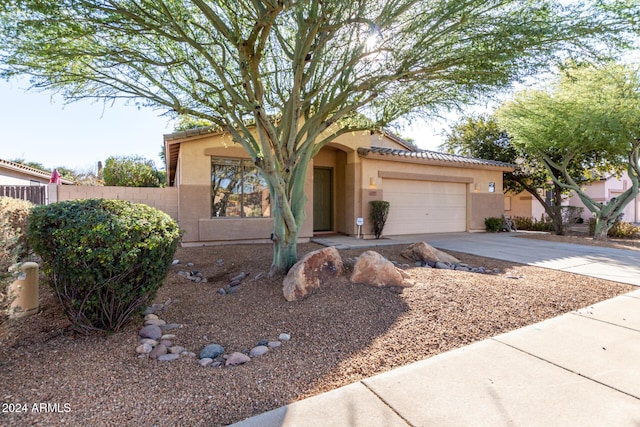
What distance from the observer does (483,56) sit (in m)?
5.37

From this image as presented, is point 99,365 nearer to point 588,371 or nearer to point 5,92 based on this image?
point 588,371

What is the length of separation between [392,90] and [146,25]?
4.65 metres

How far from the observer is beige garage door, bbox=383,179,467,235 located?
1281 centimetres

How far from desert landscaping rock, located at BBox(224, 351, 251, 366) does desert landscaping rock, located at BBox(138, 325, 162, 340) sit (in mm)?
931

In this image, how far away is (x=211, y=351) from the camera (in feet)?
10.5

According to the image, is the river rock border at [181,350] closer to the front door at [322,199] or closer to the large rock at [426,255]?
the large rock at [426,255]

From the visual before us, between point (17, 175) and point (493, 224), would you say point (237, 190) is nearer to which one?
point (493, 224)

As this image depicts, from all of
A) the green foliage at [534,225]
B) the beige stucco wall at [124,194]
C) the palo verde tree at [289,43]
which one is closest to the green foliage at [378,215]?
the palo verde tree at [289,43]

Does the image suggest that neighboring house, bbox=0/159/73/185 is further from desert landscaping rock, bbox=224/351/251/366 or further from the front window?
desert landscaping rock, bbox=224/351/251/366

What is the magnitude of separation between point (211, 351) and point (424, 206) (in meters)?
11.7

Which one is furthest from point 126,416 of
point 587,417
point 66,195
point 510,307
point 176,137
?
point 66,195

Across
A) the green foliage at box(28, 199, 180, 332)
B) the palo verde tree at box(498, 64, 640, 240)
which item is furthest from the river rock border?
the palo verde tree at box(498, 64, 640, 240)

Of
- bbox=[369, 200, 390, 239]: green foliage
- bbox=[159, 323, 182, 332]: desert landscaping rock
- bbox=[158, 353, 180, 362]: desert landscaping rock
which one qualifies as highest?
bbox=[369, 200, 390, 239]: green foliage

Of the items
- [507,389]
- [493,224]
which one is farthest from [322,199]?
[507,389]
